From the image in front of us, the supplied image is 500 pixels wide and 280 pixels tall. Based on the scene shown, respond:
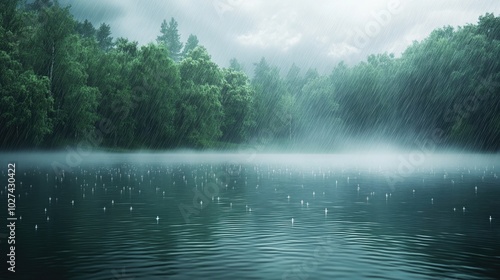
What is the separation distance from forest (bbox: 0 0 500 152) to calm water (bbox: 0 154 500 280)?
143ft

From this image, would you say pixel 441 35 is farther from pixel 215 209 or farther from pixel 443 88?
pixel 215 209

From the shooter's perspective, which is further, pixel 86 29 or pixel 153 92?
pixel 86 29

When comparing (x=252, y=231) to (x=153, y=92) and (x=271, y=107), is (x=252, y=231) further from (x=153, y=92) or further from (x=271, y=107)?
(x=271, y=107)

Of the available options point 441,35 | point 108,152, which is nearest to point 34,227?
point 108,152

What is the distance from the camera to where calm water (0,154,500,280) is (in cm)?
1775

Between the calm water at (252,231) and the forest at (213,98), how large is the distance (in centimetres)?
4351

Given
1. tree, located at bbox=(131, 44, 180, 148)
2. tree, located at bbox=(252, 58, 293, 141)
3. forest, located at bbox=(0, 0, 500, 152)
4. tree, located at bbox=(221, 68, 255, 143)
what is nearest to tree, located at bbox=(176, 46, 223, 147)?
forest, located at bbox=(0, 0, 500, 152)

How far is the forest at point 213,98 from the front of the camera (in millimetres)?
87812

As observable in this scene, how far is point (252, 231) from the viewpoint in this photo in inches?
995

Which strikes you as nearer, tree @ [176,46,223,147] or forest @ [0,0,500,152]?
forest @ [0,0,500,152]

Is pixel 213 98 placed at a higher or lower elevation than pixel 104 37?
lower

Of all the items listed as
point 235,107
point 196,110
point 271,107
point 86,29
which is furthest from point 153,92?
point 86,29

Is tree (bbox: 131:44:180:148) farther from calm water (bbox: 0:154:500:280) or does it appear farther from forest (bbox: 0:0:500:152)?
calm water (bbox: 0:154:500:280)

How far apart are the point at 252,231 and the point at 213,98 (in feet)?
328
